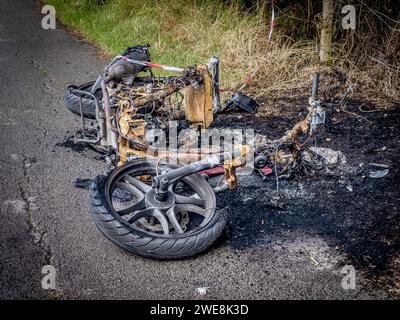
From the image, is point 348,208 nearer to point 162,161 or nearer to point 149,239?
point 162,161

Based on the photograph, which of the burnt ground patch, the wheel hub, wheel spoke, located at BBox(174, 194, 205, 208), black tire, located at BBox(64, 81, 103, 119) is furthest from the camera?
black tire, located at BBox(64, 81, 103, 119)

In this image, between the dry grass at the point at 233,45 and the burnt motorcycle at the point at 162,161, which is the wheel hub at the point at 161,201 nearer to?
the burnt motorcycle at the point at 162,161

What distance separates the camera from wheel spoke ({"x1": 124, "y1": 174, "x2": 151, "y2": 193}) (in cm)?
415

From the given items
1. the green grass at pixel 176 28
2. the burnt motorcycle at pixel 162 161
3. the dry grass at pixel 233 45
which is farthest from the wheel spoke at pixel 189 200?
the green grass at pixel 176 28

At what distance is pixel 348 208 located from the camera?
173 inches

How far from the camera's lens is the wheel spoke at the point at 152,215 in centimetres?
387

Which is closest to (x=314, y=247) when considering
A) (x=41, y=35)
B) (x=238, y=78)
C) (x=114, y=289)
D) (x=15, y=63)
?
(x=114, y=289)

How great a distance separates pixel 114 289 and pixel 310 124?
94.4 inches

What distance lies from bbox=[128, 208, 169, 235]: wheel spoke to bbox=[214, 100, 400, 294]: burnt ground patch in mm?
596

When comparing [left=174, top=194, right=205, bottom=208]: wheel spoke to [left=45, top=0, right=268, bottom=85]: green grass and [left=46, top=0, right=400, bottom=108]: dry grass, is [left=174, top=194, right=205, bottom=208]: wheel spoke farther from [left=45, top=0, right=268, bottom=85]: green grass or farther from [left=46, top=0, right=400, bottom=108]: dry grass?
[left=45, top=0, right=268, bottom=85]: green grass

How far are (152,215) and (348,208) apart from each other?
186 centimetres

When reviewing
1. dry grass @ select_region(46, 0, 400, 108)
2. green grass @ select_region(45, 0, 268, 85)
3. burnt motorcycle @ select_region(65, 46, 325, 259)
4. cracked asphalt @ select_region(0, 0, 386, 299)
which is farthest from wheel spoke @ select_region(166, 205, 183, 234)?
green grass @ select_region(45, 0, 268, 85)

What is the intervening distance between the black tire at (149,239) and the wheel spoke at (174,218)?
0.55ft

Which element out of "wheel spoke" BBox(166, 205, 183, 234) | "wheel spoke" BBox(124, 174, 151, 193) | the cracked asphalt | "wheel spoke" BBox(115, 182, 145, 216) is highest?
"wheel spoke" BBox(124, 174, 151, 193)
